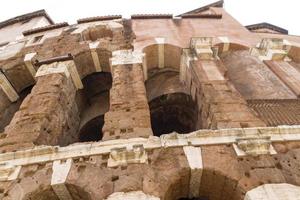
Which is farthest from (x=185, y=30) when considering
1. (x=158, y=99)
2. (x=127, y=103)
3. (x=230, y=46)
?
(x=127, y=103)

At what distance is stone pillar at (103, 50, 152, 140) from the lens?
6.67 m

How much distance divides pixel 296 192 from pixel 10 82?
8.97 metres

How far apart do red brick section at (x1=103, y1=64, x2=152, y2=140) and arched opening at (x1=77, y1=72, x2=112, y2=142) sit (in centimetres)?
215

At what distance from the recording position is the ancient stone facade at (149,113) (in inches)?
215

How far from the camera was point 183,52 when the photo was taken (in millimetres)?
10156

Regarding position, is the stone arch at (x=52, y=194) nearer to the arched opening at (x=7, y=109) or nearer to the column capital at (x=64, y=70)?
the column capital at (x=64, y=70)

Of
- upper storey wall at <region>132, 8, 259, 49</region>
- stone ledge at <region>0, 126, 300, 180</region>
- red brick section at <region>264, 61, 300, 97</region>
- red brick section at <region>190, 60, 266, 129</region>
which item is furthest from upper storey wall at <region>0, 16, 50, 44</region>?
red brick section at <region>264, 61, 300, 97</region>

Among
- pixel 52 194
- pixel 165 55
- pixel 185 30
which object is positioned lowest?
pixel 185 30

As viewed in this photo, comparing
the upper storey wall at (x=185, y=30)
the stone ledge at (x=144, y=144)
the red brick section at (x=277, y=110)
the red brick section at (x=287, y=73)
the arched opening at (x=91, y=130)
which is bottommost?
the arched opening at (x=91, y=130)

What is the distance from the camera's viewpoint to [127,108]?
290 inches

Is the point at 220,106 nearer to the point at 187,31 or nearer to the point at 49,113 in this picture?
the point at 49,113

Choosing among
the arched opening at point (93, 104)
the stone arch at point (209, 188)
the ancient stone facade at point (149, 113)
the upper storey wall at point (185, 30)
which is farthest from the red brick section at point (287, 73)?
the arched opening at point (93, 104)

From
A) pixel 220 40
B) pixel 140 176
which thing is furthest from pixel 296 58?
pixel 140 176

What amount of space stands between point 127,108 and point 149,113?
0.50 metres
